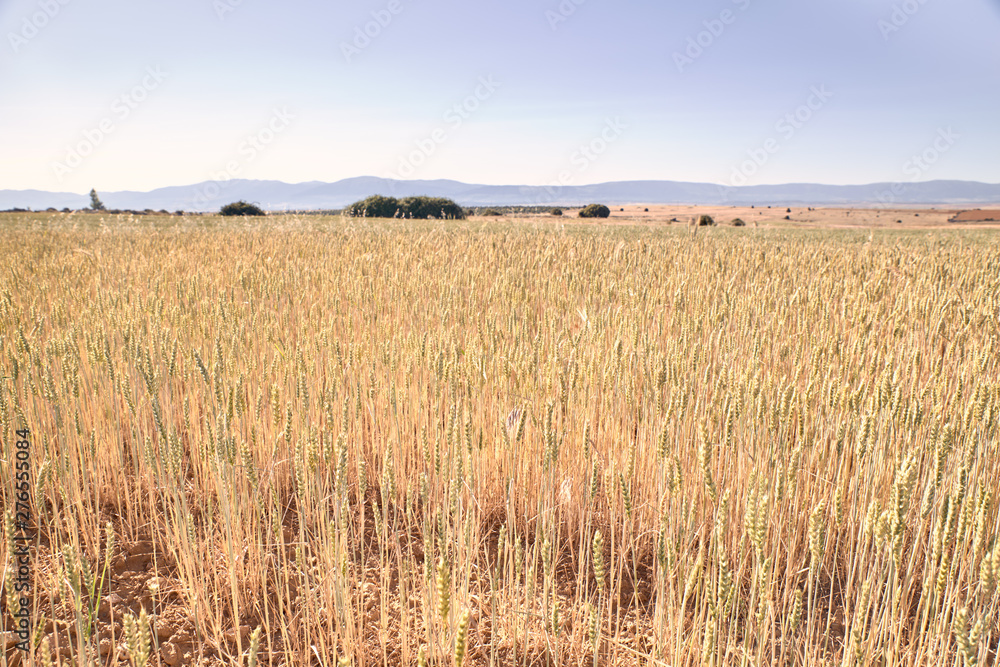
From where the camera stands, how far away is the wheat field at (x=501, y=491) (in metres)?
1.16

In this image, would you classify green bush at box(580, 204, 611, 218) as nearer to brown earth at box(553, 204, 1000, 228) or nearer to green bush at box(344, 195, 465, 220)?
brown earth at box(553, 204, 1000, 228)

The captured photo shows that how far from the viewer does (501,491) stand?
1.93 m

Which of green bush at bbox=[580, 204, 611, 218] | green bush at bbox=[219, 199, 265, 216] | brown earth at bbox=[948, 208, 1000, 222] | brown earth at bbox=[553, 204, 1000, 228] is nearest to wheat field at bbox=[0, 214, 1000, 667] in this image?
brown earth at bbox=[553, 204, 1000, 228]

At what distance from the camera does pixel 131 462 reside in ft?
7.02

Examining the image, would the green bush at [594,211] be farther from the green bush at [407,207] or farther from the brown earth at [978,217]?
the brown earth at [978,217]

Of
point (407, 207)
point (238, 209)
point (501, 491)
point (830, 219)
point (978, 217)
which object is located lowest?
point (501, 491)

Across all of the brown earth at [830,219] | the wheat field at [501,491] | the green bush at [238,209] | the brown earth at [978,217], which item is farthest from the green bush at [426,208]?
the wheat field at [501,491]

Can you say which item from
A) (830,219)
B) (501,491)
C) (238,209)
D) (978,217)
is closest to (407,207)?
(238,209)

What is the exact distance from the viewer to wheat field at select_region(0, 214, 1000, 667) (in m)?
1.16

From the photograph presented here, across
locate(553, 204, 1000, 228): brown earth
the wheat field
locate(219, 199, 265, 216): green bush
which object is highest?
locate(219, 199, 265, 216): green bush

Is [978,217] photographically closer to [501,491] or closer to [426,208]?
[426,208]

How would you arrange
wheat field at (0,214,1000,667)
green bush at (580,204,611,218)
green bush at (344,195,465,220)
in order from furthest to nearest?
green bush at (580,204,611,218) < green bush at (344,195,465,220) < wheat field at (0,214,1000,667)

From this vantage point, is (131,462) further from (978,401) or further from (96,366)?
(978,401)

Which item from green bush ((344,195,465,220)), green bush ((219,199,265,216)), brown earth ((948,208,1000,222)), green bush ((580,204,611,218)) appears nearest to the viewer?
brown earth ((948,208,1000,222))
